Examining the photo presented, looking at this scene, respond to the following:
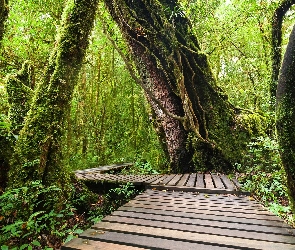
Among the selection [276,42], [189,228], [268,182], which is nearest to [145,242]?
[189,228]

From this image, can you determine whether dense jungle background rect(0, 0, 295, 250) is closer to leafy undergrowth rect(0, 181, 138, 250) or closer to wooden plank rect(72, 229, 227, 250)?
leafy undergrowth rect(0, 181, 138, 250)

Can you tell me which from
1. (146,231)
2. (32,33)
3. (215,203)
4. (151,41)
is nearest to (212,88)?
(151,41)

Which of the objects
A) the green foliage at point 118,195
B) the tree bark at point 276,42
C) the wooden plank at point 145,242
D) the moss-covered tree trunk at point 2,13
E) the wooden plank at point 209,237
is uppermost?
the tree bark at point 276,42

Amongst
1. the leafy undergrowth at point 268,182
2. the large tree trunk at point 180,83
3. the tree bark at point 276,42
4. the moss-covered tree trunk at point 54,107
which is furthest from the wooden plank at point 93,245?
the tree bark at point 276,42

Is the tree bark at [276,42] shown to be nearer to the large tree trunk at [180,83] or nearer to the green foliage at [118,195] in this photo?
the large tree trunk at [180,83]

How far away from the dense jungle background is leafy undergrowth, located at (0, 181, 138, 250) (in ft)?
0.08

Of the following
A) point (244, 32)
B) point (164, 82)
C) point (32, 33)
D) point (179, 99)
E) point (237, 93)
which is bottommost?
point (179, 99)

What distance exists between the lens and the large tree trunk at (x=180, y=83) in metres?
6.76

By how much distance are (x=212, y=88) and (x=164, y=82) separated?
146 centimetres

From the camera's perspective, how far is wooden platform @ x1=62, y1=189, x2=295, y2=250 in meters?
1.95

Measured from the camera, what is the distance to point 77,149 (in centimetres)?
1116

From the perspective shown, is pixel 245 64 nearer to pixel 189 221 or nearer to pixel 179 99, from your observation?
pixel 179 99

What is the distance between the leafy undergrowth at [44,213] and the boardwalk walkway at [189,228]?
0.60m

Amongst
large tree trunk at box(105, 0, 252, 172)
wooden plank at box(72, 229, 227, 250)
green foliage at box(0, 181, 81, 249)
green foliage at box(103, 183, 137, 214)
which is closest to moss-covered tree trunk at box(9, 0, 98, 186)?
green foliage at box(0, 181, 81, 249)
